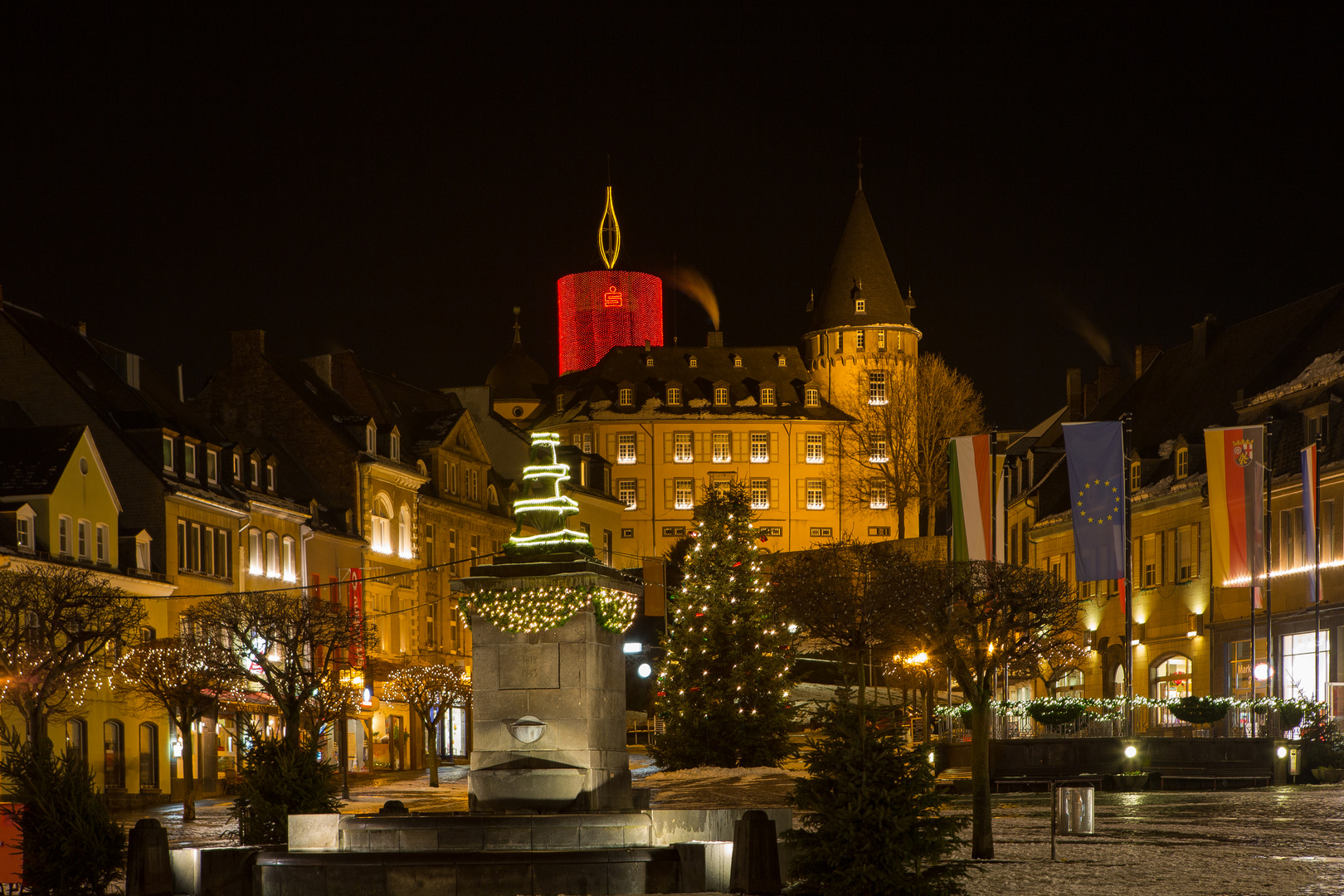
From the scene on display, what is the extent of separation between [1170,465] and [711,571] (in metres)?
19.7

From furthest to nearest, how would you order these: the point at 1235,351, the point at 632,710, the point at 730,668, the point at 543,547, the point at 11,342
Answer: the point at 632,710 < the point at 1235,351 < the point at 11,342 < the point at 730,668 < the point at 543,547

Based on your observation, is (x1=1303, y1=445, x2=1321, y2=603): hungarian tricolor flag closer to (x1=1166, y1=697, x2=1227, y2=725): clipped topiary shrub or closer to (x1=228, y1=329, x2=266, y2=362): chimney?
(x1=1166, y1=697, x2=1227, y2=725): clipped topiary shrub

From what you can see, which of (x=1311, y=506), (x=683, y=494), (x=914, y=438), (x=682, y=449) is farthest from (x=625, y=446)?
(x=1311, y=506)

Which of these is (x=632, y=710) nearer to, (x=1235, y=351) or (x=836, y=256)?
(x=1235, y=351)

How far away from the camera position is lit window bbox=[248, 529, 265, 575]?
59.3 m

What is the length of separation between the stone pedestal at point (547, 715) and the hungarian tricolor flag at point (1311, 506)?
24.4m

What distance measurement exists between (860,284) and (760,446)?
1377cm

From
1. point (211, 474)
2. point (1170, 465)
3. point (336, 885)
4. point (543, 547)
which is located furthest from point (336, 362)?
point (336, 885)

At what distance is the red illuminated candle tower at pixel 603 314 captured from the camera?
490ft

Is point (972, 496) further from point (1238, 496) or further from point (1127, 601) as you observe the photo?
point (1127, 601)

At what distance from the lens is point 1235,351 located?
194ft

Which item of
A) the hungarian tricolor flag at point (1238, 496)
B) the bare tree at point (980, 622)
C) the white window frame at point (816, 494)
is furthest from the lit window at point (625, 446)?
the hungarian tricolor flag at point (1238, 496)

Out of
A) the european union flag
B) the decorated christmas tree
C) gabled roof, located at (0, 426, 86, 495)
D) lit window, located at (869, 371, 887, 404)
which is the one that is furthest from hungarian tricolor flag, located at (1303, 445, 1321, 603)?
lit window, located at (869, 371, 887, 404)

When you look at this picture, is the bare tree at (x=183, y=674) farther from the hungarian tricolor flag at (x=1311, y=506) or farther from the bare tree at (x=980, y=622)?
the hungarian tricolor flag at (x=1311, y=506)
